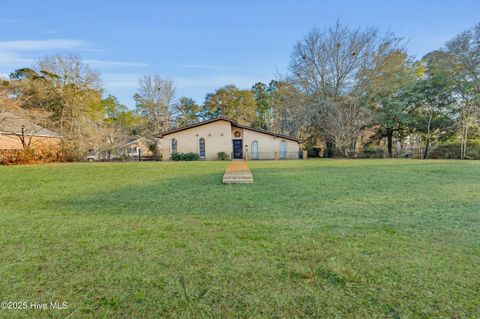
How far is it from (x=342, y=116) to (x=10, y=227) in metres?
24.5

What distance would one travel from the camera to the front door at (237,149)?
77.3ft

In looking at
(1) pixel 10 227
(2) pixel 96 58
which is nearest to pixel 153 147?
(2) pixel 96 58

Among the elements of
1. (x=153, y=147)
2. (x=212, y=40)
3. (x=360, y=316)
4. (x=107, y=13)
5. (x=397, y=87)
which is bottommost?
(x=360, y=316)

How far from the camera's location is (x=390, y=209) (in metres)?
4.30

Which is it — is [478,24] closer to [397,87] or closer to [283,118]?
[397,87]

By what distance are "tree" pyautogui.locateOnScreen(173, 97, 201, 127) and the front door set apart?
16.6 meters

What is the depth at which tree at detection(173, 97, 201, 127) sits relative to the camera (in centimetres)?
3684

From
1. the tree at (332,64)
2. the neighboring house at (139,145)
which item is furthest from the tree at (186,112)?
the tree at (332,64)

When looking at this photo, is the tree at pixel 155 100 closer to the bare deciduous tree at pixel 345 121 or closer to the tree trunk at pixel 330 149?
the bare deciduous tree at pixel 345 121

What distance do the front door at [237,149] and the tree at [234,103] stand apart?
1426cm

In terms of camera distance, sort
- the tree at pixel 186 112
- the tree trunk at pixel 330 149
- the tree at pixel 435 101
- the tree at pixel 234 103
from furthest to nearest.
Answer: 1. the tree at pixel 234 103
2. the tree at pixel 186 112
3. the tree trunk at pixel 330 149
4. the tree at pixel 435 101

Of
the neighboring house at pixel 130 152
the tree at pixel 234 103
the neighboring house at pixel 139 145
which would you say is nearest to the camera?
the neighboring house at pixel 130 152

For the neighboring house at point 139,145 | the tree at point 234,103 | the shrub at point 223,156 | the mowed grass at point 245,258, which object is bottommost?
the mowed grass at point 245,258

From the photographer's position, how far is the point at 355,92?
23.9 m
